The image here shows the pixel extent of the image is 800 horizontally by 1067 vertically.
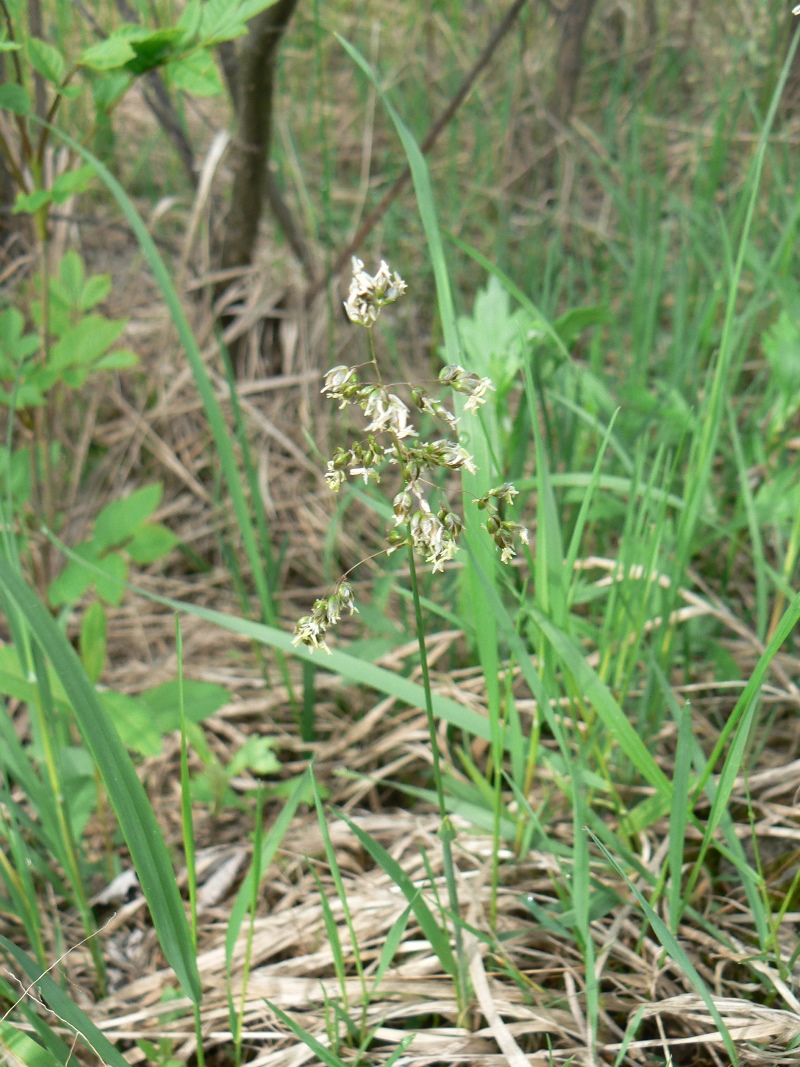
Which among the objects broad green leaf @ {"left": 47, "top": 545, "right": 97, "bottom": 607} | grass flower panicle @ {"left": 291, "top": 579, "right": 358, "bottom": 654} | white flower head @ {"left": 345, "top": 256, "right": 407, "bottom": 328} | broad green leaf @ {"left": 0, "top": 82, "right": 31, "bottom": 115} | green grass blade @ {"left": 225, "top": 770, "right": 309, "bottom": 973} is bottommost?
green grass blade @ {"left": 225, "top": 770, "right": 309, "bottom": 973}

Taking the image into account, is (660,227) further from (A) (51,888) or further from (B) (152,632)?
(A) (51,888)

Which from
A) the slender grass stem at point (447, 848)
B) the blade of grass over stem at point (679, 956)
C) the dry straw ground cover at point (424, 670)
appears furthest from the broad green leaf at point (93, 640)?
the blade of grass over stem at point (679, 956)

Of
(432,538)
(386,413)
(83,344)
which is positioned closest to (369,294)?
(386,413)

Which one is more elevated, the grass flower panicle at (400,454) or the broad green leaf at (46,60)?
the broad green leaf at (46,60)

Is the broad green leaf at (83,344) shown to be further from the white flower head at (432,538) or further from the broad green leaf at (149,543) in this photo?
the white flower head at (432,538)

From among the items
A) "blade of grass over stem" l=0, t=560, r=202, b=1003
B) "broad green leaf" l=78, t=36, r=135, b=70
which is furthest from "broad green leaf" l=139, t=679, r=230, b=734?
"broad green leaf" l=78, t=36, r=135, b=70

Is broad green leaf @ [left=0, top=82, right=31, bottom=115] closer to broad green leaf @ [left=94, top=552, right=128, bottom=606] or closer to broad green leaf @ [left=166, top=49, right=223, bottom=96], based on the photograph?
broad green leaf @ [left=166, top=49, right=223, bottom=96]

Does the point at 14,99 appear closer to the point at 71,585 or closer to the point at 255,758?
the point at 71,585

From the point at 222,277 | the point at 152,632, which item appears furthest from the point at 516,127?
the point at 152,632
